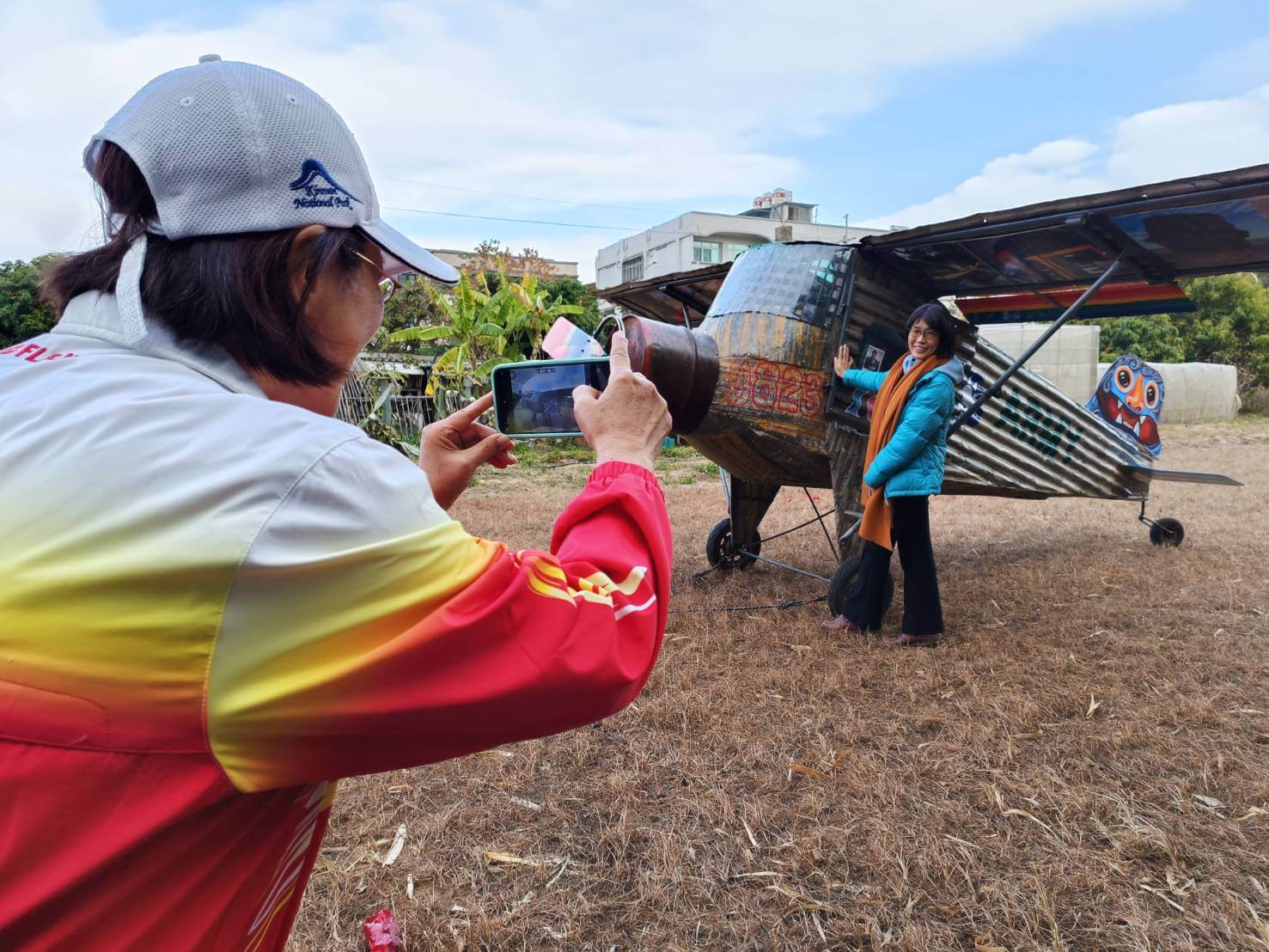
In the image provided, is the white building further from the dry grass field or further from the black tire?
the dry grass field

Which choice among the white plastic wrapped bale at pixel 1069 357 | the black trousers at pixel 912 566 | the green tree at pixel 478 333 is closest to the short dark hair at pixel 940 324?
the black trousers at pixel 912 566

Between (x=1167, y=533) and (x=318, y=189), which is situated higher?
(x=318, y=189)

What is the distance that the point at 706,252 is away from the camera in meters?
45.6

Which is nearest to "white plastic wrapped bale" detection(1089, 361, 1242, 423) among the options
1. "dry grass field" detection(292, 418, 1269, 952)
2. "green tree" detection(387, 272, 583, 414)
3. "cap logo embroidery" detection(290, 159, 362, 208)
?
"green tree" detection(387, 272, 583, 414)

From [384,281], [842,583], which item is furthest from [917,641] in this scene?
[384,281]

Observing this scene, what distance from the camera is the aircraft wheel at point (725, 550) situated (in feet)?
22.1

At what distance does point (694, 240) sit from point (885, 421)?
41336mm

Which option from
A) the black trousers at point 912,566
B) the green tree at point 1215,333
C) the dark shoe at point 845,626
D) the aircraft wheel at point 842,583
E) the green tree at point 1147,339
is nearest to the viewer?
the black trousers at point 912,566

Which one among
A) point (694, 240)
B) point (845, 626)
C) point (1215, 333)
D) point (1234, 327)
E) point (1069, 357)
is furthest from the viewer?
point (694, 240)

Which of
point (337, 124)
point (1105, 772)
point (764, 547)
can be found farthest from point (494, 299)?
point (337, 124)

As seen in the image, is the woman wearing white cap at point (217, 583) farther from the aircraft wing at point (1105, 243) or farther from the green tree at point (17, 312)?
the green tree at point (17, 312)

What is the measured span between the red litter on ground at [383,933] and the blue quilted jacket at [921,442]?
3.52m

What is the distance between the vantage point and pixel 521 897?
2.61 meters

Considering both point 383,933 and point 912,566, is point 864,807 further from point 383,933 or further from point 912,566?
point 912,566
